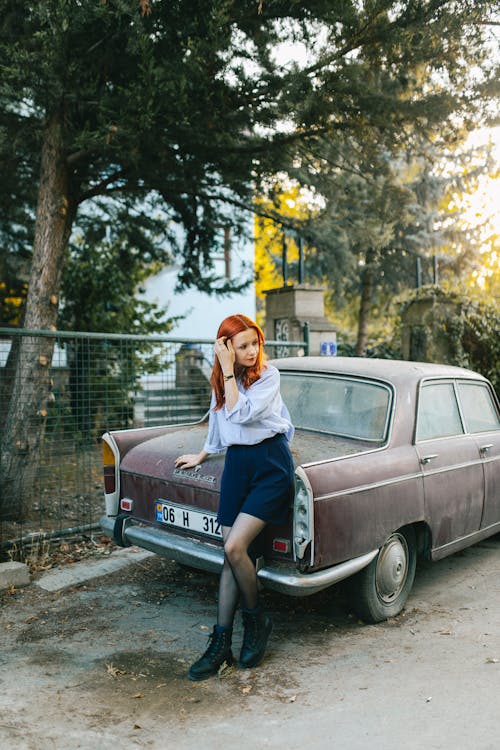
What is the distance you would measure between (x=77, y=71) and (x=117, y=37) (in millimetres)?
631

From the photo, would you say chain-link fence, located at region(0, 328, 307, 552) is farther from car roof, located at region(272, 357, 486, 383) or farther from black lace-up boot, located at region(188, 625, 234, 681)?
black lace-up boot, located at region(188, 625, 234, 681)

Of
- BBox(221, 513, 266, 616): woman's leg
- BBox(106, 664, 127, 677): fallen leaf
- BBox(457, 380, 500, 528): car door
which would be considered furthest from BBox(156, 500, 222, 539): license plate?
BBox(457, 380, 500, 528): car door

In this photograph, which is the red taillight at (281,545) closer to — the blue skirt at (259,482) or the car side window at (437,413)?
the blue skirt at (259,482)

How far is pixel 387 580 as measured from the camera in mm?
4219

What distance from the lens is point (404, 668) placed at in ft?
11.8

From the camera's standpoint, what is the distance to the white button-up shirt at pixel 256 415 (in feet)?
11.6

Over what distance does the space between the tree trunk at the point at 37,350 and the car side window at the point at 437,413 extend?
3362mm

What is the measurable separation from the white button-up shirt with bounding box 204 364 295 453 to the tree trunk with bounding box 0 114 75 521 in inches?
114

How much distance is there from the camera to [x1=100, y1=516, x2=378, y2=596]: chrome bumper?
11.7 feet

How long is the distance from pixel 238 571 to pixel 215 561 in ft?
1.13

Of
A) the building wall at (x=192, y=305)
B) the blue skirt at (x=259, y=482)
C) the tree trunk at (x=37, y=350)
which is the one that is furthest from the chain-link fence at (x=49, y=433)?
the building wall at (x=192, y=305)

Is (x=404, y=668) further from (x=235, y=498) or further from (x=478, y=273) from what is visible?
(x=478, y=273)

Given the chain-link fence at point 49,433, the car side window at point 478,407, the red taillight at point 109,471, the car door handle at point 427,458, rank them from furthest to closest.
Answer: the chain-link fence at point 49,433, the car side window at point 478,407, the red taillight at point 109,471, the car door handle at point 427,458

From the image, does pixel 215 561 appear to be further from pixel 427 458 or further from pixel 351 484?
pixel 427 458
